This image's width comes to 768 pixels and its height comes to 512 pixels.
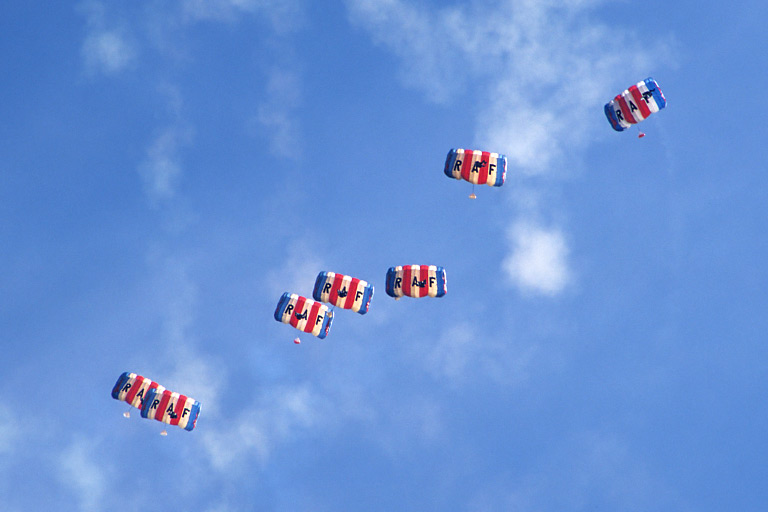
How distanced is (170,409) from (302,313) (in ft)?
47.7

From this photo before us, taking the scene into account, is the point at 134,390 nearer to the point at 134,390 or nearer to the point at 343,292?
the point at 134,390

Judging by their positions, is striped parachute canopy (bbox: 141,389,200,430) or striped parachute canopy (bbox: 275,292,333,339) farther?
striped parachute canopy (bbox: 141,389,200,430)

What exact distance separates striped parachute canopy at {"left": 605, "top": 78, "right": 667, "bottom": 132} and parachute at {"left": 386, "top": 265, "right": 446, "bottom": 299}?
20941 mm

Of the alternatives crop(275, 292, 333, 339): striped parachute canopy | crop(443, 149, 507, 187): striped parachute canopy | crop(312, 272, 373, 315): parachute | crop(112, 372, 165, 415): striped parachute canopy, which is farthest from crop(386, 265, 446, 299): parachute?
crop(112, 372, 165, 415): striped parachute canopy

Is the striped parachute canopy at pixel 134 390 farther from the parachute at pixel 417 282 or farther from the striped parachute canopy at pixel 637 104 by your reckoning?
the striped parachute canopy at pixel 637 104

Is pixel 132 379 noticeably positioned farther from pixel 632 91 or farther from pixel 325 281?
pixel 632 91

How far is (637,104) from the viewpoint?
101 m

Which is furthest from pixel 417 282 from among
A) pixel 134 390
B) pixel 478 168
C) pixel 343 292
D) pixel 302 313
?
pixel 134 390

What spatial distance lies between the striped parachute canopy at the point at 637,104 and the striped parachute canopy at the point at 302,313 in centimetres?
3120

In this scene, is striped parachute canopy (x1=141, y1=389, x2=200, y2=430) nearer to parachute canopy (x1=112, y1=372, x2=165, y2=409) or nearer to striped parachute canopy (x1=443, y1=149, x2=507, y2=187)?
parachute canopy (x1=112, y1=372, x2=165, y2=409)

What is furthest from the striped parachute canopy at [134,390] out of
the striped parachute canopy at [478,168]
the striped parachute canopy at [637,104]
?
the striped parachute canopy at [637,104]

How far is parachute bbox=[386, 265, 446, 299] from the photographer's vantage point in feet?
326

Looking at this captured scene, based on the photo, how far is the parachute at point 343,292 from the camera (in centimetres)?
10044

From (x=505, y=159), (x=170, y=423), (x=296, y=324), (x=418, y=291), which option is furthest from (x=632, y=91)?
(x=170, y=423)
